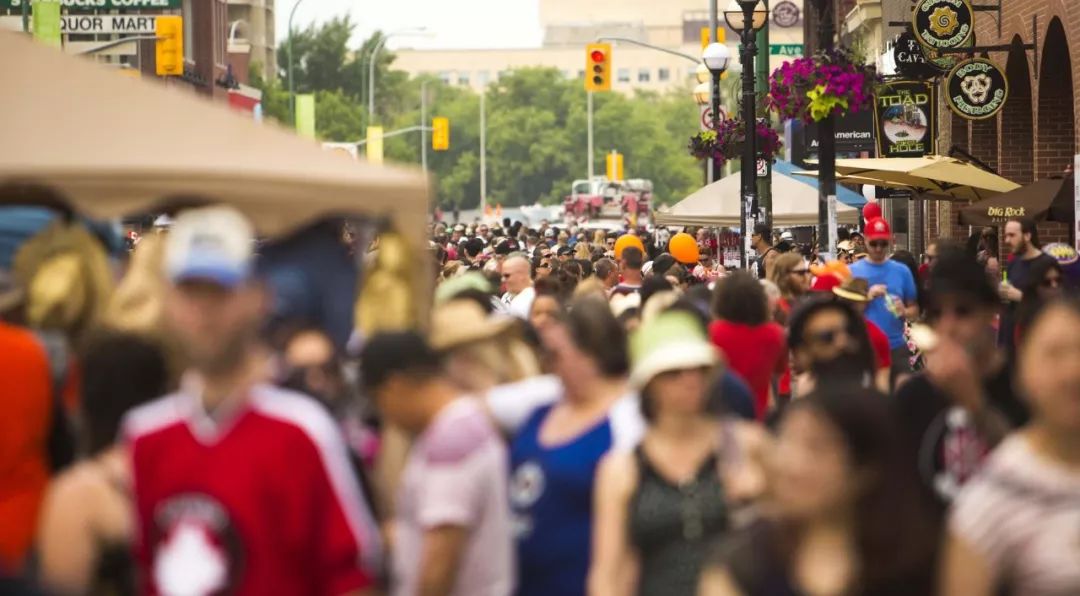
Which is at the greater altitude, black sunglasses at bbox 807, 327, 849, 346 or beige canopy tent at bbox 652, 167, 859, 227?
beige canopy tent at bbox 652, 167, 859, 227

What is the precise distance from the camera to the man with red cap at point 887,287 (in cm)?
1470

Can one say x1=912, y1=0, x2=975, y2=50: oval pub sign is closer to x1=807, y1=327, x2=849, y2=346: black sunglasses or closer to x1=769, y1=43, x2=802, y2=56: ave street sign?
x1=769, y1=43, x2=802, y2=56: ave street sign

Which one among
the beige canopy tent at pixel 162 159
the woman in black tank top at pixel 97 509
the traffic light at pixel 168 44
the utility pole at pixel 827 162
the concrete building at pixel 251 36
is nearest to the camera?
the woman in black tank top at pixel 97 509

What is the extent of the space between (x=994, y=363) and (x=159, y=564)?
3494 mm

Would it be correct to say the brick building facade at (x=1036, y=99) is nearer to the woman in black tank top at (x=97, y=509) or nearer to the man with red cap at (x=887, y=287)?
the man with red cap at (x=887, y=287)

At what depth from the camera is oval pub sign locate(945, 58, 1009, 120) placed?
28141 millimetres

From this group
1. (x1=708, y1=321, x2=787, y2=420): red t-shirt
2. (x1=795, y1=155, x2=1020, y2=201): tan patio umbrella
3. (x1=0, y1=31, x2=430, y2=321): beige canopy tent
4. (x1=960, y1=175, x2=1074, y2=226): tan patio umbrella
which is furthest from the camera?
(x1=795, y1=155, x2=1020, y2=201): tan patio umbrella

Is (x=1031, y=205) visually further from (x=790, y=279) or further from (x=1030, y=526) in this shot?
(x=1030, y=526)

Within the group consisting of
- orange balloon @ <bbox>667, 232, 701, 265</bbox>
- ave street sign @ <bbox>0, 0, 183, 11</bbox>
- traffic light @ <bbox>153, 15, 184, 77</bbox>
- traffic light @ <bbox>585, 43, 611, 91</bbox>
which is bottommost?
orange balloon @ <bbox>667, 232, 701, 265</bbox>

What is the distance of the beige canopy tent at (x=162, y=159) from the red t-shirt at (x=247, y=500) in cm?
304

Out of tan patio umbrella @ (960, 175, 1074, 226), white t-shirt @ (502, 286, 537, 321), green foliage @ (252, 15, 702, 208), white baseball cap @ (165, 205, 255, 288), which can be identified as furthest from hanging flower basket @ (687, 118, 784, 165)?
green foliage @ (252, 15, 702, 208)

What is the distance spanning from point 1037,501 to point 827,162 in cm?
1677

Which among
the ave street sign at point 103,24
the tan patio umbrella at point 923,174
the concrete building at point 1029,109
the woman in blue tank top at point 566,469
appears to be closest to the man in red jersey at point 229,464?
the woman in blue tank top at point 566,469

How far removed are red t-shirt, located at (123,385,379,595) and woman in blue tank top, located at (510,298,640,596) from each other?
1354 mm
